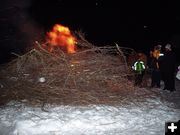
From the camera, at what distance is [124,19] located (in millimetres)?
24844

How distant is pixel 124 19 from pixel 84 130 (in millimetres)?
18514

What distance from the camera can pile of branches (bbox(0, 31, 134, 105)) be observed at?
32.6 ft

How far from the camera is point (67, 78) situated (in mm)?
10656

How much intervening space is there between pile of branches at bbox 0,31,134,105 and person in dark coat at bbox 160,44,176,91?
4.44 ft

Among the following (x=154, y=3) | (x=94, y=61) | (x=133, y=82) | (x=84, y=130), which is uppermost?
(x=154, y=3)

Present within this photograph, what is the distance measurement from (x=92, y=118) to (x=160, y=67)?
14.0 feet

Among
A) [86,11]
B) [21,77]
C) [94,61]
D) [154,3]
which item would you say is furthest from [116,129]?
[86,11]

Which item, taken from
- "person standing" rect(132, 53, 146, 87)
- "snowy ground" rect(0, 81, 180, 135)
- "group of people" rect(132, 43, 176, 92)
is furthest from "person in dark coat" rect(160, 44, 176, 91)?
"snowy ground" rect(0, 81, 180, 135)

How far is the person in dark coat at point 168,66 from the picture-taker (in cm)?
1088

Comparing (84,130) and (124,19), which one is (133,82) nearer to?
(84,130)

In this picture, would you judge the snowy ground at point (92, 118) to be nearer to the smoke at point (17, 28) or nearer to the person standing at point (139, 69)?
the person standing at point (139, 69)

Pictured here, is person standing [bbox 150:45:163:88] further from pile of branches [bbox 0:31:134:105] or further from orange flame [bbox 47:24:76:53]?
orange flame [bbox 47:24:76:53]

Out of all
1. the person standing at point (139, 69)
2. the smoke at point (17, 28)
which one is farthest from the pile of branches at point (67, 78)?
the smoke at point (17, 28)

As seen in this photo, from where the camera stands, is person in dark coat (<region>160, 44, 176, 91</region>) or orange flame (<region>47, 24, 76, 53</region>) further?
orange flame (<region>47, 24, 76, 53</region>)
